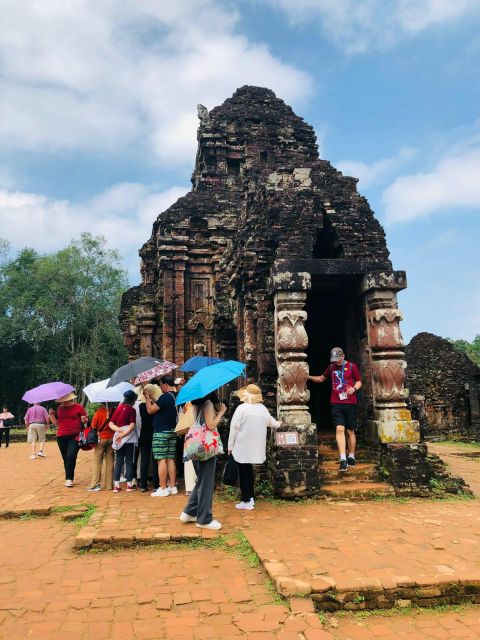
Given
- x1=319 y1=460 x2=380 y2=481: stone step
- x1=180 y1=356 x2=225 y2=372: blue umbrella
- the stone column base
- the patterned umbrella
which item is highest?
x1=180 y1=356 x2=225 y2=372: blue umbrella

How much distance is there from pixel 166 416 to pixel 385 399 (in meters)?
3.50

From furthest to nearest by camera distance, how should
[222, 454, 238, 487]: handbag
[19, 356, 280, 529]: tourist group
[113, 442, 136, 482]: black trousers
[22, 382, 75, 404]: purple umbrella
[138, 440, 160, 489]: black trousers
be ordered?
[22, 382, 75, 404]: purple umbrella → [113, 442, 136, 482]: black trousers → [138, 440, 160, 489]: black trousers → [222, 454, 238, 487]: handbag → [19, 356, 280, 529]: tourist group

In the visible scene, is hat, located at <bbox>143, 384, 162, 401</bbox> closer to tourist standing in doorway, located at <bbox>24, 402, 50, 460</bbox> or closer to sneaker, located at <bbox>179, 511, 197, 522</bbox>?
sneaker, located at <bbox>179, 511, 197, 522</bbox>

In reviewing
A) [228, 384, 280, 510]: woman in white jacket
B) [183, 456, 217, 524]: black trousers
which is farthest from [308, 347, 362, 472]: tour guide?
[183, 456, 217, 524]: black trousers

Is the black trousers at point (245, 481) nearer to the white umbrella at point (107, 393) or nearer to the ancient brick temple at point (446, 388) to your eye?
Answer: the white umbrella at point (107, 393)

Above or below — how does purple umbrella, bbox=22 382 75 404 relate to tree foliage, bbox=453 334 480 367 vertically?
below

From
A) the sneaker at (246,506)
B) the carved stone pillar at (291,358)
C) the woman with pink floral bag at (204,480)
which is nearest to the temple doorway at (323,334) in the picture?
the carved stone pillar at (291,358)

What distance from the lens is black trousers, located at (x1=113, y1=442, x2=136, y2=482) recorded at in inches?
320

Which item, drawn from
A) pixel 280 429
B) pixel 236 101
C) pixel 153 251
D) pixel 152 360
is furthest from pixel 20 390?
pixel 280 429

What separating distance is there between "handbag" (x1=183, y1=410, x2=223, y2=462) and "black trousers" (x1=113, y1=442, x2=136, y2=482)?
9.46ft

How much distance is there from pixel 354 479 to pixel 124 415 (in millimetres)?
3820

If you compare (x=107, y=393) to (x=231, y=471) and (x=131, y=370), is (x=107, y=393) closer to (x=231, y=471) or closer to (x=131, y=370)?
(x=131, y=370)

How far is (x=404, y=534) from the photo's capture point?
5.16m

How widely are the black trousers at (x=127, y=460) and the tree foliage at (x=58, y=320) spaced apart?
26.9m
